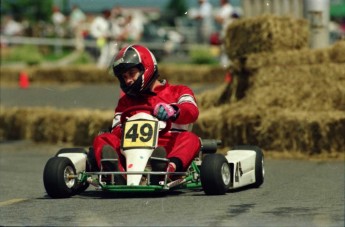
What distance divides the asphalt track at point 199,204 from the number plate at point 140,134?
1.30 ft

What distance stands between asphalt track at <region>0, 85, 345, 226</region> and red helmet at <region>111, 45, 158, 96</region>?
86 cm

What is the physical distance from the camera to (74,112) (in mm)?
14500

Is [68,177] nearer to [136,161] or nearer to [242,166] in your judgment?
[136,161]

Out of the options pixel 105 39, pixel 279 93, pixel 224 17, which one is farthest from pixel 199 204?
pixel 105 39

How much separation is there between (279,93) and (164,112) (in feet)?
14.3

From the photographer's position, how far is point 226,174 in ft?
29.0

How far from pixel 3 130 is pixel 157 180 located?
23.1 ft

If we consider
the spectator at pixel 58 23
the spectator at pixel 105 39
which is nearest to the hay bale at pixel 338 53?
the spectator at pixel 105 39

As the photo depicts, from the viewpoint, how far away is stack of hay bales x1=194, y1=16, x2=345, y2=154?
12062mm

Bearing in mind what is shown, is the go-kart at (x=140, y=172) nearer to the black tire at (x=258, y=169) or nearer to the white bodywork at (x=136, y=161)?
the white bodywork at (x=136, y=161)

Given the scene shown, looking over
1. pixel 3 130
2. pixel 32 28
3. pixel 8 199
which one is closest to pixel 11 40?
pixel 32 28

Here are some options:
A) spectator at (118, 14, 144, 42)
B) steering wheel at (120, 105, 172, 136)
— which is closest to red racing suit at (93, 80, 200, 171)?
steering wheel at (120, 105, 172, 136)

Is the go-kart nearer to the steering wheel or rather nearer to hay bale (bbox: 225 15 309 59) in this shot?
the steering wheel

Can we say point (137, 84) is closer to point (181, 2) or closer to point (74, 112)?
point (74, 112)
